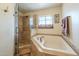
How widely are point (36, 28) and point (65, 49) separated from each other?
42 centimetres

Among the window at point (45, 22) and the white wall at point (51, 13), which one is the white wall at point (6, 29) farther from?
the window at point (45, 22)

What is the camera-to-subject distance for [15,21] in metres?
1.53

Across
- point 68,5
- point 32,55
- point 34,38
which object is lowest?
point 32,55

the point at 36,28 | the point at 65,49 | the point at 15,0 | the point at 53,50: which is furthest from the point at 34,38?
the point at 15,0

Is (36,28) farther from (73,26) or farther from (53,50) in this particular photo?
(73,26)

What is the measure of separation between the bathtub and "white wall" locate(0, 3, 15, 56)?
0.30 metres

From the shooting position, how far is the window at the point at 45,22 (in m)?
1.53

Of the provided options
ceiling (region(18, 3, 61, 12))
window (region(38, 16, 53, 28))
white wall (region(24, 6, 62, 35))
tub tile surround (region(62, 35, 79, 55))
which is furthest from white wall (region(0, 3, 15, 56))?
tub tile surround (region(62, 35, 79, 55))

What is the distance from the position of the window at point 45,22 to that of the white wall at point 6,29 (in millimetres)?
335

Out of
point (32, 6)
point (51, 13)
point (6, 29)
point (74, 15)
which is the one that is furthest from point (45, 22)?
point (6, 29)

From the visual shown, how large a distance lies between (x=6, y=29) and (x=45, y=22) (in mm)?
473

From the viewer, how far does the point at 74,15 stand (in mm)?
1516

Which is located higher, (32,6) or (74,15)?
(32,6)

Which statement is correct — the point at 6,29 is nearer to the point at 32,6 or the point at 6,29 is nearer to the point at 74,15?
the point at 32,6
